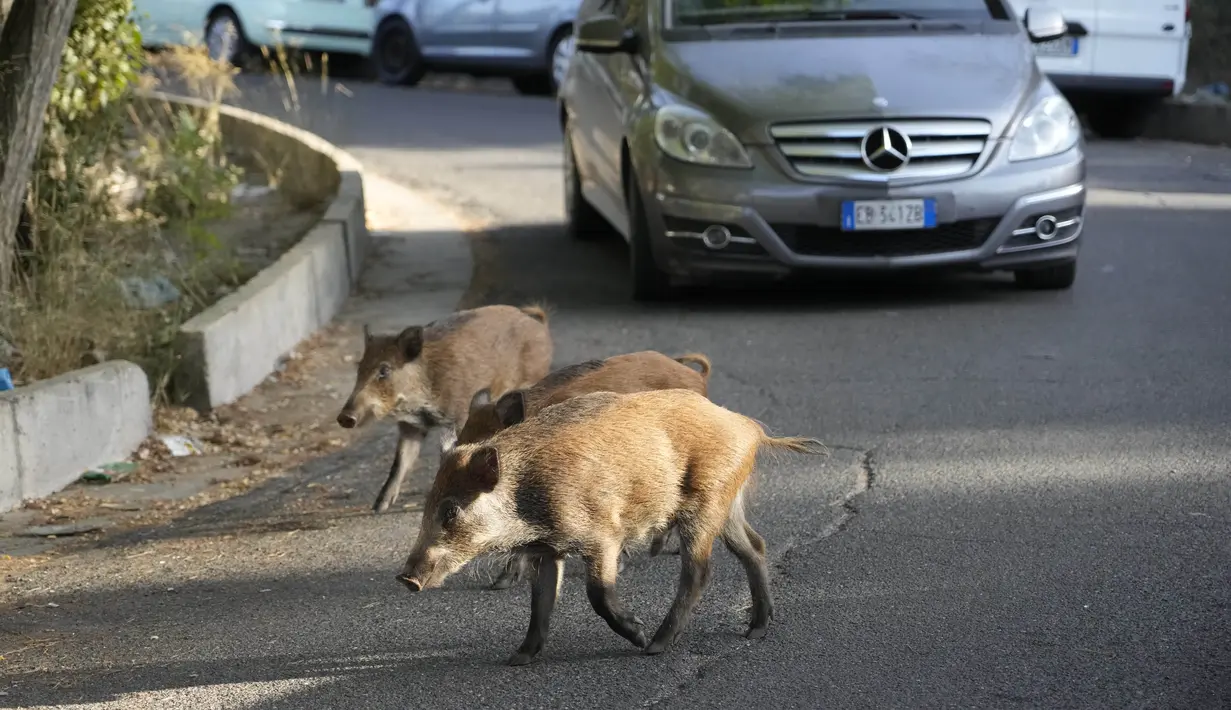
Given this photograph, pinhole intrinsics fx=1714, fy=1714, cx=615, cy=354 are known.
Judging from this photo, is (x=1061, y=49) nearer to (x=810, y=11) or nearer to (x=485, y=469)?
(x=810, y=11)

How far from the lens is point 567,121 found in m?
12.2

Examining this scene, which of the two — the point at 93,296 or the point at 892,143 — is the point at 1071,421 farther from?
the point at 93,296

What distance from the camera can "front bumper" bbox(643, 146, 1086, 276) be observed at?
358 inches

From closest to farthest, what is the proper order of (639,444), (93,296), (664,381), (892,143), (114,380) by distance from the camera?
1. (639,444)
2. (664,381)
3. (114,380)
4. (93,296)
5. (892,143)

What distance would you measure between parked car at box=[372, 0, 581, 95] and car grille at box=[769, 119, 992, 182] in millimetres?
11281

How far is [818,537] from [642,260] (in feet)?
13.5

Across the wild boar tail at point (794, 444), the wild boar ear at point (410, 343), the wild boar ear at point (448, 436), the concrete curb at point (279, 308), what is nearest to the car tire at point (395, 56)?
the concrete curb at point (279, 308)

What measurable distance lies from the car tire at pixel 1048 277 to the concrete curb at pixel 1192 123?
7986mm

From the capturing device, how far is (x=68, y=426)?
6.69 m

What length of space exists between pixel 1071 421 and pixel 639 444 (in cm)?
313

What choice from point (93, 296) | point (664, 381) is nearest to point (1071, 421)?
point (664, 381)

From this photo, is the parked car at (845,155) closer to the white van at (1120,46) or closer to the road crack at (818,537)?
the road crack at (818,537)

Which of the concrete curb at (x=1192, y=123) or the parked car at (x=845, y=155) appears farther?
the concrete curb at (x=1192, y=123)

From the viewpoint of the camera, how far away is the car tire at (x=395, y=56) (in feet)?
71.9
